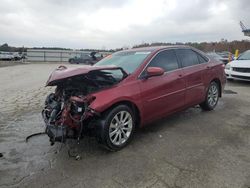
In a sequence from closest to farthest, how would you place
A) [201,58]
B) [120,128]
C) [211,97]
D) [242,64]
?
[120,128], [201,58], [211,97], [242,64]

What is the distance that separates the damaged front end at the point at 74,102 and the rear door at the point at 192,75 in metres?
1.77

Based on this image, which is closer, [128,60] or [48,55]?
[128,60]

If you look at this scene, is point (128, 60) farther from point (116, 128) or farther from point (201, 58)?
point (201, 58)

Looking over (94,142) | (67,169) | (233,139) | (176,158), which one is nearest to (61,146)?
(94,142)

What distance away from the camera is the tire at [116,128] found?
3675mm

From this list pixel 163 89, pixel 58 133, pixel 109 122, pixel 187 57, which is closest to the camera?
pixel 58 133

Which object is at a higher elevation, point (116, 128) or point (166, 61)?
point (166, 61)

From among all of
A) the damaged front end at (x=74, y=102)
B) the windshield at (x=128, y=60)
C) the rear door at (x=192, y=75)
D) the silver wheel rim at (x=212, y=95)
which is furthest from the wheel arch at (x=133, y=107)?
the silver wheel rim at (x=212, y=95)

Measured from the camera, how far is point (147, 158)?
3652 mm

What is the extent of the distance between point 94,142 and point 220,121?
2.75 metres

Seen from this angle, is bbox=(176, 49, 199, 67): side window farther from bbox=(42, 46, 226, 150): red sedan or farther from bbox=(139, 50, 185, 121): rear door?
bbox=(139, 50, 185, 121): rear door

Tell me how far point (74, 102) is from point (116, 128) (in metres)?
0.76

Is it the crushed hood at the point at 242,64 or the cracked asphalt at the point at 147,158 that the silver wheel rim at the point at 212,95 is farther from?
the crushed hood at the point at 242,64

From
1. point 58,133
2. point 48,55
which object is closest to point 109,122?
point 58,133
